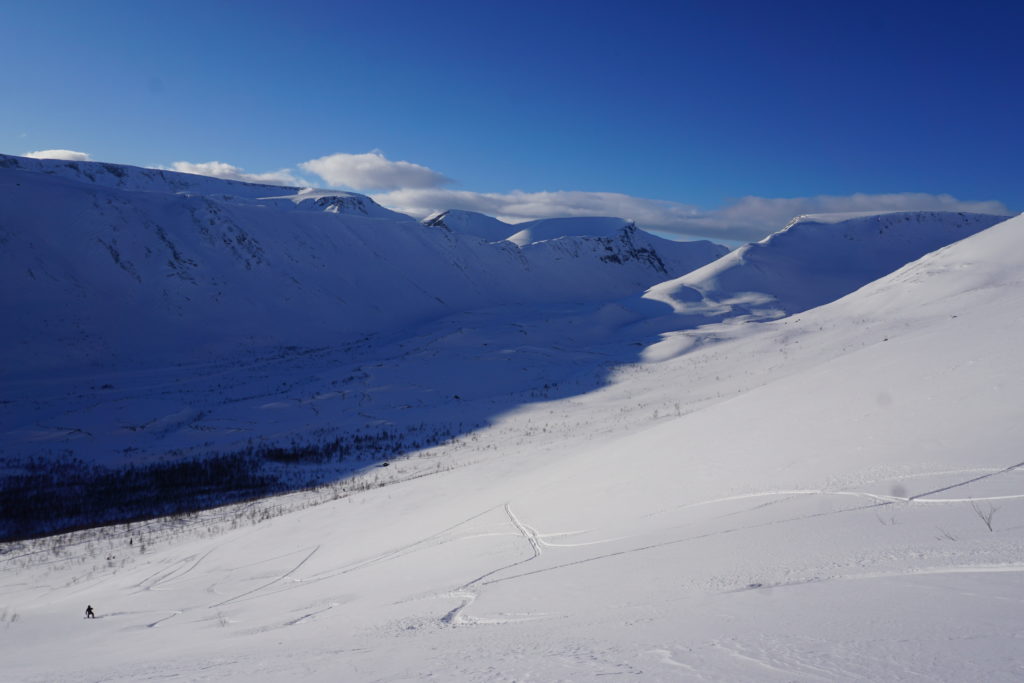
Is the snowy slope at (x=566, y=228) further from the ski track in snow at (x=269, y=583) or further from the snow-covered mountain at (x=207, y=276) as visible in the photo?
the ski track in snow at (x=269, y=583)

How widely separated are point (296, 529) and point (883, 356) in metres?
9.28

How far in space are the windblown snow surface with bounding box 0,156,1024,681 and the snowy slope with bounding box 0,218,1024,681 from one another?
0.07ft

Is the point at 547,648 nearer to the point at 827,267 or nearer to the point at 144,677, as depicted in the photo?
the point at 144,677

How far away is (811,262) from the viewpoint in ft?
210

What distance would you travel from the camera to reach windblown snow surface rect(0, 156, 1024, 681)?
2.56 metres

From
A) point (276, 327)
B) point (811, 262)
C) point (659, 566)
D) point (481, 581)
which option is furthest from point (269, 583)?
point (811, 262)

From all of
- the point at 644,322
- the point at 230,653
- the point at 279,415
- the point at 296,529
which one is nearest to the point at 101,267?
the point at 279,415

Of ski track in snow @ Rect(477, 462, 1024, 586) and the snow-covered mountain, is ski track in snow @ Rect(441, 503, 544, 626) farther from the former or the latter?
the snow-covered mountain

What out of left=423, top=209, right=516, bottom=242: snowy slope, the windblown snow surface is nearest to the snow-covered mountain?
the windblown snow surface

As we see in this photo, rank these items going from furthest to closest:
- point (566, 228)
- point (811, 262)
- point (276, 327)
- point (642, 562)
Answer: point (566, 228) < point (811, 262) < point (276, 327) < point (642, 562)

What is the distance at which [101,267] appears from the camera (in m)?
46.0

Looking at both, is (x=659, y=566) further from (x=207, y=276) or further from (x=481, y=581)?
(x=207, y=276)

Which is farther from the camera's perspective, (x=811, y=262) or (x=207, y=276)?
(x=811, y=262)

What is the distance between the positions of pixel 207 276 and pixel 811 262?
189ft
